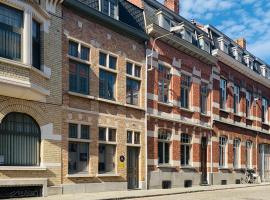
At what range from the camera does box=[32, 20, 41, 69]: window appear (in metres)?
17.0

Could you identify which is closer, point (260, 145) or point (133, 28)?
point (133, 28)

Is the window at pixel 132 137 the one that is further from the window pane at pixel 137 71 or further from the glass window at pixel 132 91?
the window pane at pixel 137 71

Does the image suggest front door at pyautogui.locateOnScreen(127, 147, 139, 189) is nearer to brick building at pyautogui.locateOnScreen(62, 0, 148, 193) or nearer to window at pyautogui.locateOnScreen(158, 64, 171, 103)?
brick building at pyautogui.locateOnScreen(62, 0, 148, 193)

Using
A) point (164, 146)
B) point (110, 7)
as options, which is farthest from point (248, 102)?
point (110, 7)

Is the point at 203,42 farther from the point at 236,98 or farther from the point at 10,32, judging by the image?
the point at 10,32

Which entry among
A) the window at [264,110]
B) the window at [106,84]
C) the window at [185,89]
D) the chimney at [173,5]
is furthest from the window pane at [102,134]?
the window at [264,110]

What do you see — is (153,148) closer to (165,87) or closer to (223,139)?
(165,87)

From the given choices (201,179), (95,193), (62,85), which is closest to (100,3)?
(62,85)

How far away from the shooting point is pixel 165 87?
2555cm

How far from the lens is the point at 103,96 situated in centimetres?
2095

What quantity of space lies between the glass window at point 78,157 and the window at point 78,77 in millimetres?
2461

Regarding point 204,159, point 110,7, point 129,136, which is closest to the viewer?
point 110,7

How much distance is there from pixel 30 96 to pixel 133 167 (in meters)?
8.12

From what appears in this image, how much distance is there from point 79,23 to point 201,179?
13.9 meters
